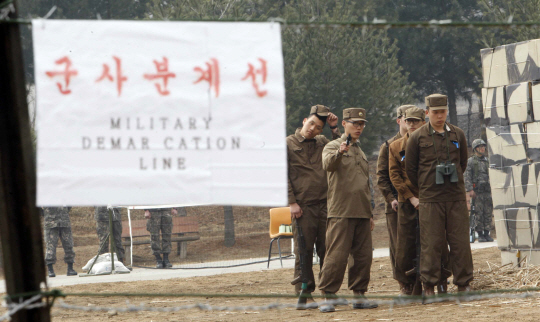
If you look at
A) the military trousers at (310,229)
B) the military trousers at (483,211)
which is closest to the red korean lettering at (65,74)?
the military trousers at (310,229)

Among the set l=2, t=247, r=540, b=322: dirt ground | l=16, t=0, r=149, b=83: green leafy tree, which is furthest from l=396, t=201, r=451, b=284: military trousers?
l=16, t=0, r=149, b=83: green leafy tree

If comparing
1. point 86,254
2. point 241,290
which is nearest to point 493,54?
point 241,290

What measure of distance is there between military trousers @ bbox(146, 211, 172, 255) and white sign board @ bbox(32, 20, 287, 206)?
1057 centimetres

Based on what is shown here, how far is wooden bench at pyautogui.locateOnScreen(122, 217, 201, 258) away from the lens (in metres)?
14.4

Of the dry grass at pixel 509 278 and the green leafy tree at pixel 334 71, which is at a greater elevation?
the green leafy tree at pixel 334 71

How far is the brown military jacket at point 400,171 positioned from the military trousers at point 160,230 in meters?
7.11

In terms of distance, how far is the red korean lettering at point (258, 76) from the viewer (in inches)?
132

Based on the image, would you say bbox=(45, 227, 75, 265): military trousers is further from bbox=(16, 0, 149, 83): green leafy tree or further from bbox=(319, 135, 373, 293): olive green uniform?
bbox=(16, 0, 149, 83): green leafy tree

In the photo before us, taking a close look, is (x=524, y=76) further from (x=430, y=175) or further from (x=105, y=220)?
(x=105, y=220)

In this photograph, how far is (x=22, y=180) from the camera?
3053mm

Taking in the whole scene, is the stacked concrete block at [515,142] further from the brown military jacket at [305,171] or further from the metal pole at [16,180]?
the metal pole at [16,180]

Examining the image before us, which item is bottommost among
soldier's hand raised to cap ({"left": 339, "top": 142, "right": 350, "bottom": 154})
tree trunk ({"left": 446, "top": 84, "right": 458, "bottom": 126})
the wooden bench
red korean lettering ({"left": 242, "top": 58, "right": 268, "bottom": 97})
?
the wooden bench

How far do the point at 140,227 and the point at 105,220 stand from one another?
69.9 inches

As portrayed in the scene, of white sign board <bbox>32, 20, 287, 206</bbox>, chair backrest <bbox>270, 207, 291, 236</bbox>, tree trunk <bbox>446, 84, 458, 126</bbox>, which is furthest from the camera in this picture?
tree trunk <bbox>446, 84, 458, 126</bbox>
